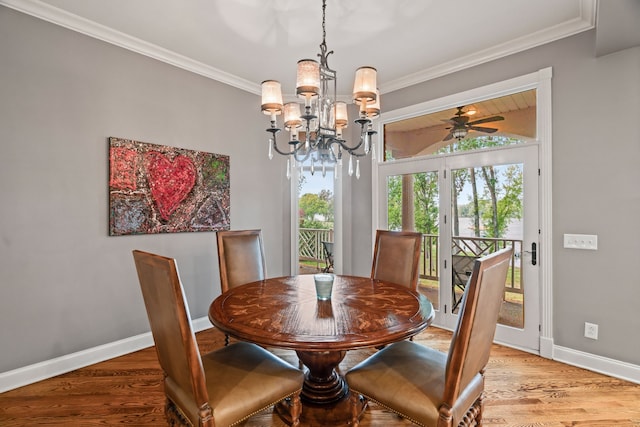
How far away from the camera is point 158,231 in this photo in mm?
3055

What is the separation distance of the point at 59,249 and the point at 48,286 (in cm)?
29

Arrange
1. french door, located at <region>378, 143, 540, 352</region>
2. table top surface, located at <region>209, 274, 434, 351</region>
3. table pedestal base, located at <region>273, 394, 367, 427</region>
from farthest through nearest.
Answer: french door, located at <region>378, 143, 540, 352</region> → table pedestal base, located at <region>273, 394, 367, 427</region> → table top surface, located at <region>209, 274, 434, 351</region>

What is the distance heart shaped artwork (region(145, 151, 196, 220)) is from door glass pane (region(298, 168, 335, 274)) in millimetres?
1509

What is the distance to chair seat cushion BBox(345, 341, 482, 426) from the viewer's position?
1363 millimetres

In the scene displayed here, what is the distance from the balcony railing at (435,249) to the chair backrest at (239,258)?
140 centimetres

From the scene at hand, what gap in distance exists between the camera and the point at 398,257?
2.66 metres

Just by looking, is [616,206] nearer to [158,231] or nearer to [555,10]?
[555,10]

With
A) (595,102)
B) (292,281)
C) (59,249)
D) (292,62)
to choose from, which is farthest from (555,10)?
(59,249)

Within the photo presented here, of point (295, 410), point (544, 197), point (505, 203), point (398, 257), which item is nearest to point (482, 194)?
point (505, 203)

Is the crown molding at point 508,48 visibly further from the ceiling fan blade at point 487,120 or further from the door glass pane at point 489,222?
the door glass pane at point 489,222

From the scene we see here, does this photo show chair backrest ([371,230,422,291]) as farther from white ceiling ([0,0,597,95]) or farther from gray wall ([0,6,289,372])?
gray wall ([0,6,289,372])

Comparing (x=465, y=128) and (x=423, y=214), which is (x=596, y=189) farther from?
(x=423, y=214)

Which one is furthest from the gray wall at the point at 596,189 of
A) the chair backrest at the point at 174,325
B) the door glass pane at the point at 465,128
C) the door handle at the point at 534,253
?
the chair backrest at the point at 174,325

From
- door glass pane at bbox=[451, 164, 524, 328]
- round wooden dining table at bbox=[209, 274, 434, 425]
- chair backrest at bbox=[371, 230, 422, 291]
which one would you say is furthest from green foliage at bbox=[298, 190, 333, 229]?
round wooden dining table at bbox=[209, 274, 434, 425]
